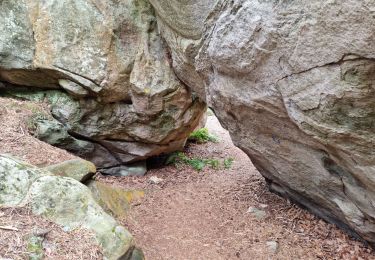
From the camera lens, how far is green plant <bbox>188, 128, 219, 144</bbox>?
1210 centimetres

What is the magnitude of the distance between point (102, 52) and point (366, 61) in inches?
219

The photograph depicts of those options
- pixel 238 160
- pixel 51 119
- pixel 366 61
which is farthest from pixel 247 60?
pixel 238 160

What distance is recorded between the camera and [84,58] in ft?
24.5

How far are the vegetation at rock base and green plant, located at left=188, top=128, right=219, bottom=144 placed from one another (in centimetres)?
186

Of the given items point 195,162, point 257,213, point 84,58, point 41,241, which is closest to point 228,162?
point 195,162

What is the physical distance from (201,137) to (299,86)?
824cm

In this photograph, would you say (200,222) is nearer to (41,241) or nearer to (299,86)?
(41,241)

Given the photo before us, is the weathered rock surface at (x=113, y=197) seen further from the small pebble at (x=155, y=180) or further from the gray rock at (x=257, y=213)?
the gray rock at (x=257, y=213)

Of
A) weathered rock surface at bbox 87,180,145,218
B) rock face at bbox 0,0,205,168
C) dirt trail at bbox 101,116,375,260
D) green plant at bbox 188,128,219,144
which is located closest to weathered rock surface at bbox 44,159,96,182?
weathered rock surface at bbox 87,180,145,218

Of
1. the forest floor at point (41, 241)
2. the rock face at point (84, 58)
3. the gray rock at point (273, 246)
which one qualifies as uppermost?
the rock face at point (84, 58)

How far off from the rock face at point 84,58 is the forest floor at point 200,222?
0.68m

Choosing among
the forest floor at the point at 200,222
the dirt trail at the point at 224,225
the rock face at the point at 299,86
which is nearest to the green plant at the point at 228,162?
the dirt trail at the point at 224,225

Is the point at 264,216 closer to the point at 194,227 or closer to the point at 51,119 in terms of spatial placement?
the point at 194,227

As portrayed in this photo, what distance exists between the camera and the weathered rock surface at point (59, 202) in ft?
13.6
